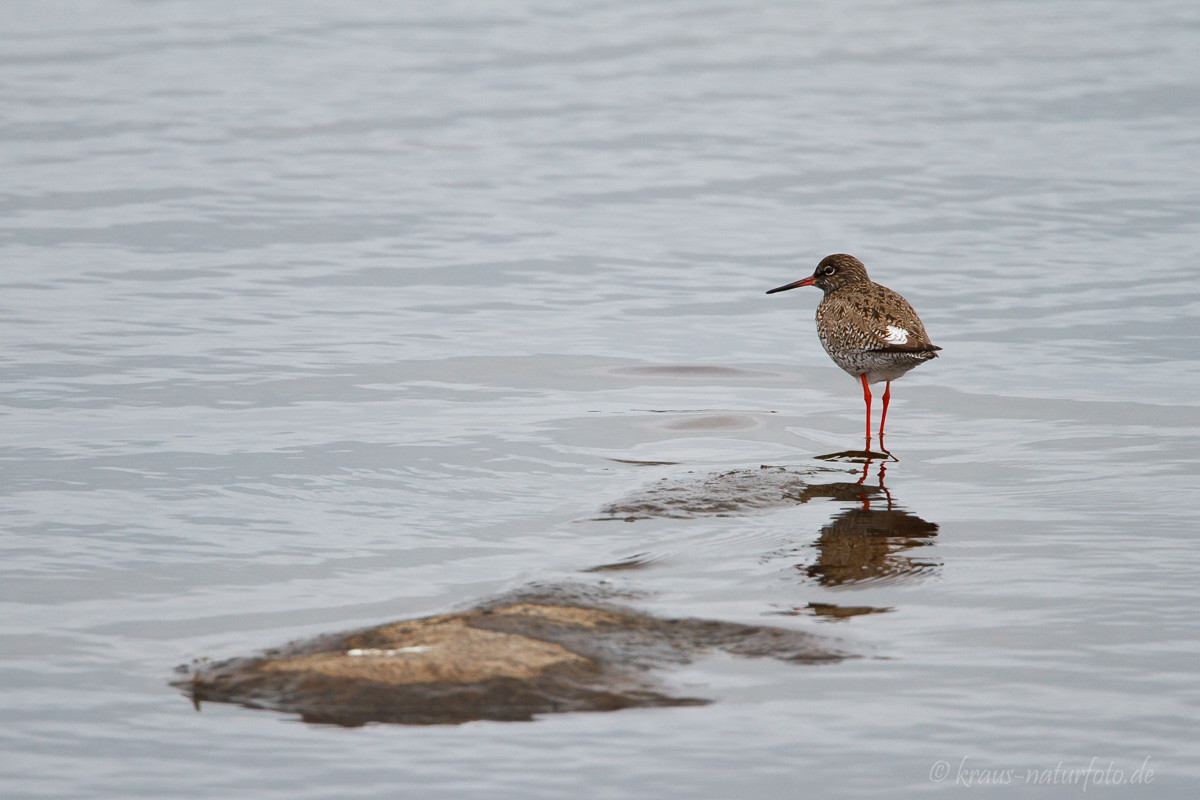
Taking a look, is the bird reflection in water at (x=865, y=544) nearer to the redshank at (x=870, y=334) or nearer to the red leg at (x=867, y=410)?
the red leg at (x=867, y=410)

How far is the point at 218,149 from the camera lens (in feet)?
64.2

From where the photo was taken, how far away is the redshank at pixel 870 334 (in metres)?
10.0

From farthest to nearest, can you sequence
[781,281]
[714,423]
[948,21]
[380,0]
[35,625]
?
[380,0]
[948,21]
[781,281]
[714,423]
[35,625]

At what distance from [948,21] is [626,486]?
22.5 meters

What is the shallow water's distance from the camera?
19.0ft

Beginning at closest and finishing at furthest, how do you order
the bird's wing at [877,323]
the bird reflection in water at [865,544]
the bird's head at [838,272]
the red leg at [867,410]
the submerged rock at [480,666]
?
the submerged rock at [480,666]
the bird reflection in water at [865,544]
the bird's wing at [877,323]
the red leg at [867,410]
the bird's head at [838,272]

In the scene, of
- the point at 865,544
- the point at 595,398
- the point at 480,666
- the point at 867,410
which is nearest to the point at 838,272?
the point at 867,410

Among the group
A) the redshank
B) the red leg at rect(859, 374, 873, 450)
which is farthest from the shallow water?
the redshank

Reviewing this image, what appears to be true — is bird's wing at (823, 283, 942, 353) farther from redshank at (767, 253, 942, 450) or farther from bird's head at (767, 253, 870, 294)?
bird's head at (767, 253, 870, 294)

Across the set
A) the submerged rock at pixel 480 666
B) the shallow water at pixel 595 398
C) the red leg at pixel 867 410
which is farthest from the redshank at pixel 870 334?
the submerged rock at pixel 480 666

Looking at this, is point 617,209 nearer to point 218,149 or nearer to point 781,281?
point 781,281

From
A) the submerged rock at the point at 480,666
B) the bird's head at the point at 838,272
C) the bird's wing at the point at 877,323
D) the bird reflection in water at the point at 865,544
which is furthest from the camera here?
the bird's head at the point at 838,272

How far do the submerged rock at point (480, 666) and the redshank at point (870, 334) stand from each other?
3.91 metres

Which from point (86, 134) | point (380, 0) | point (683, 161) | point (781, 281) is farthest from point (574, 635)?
point (380, 0)
